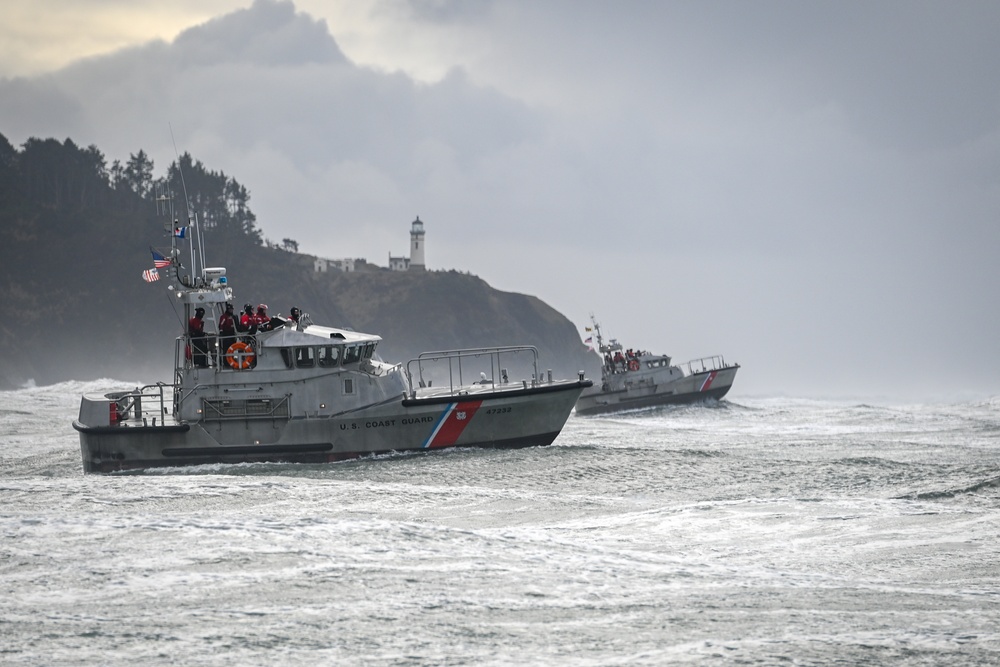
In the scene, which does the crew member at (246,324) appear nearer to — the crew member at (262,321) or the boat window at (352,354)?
the crew member at (262,321)

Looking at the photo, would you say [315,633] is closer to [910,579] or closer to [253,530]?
[253,530]

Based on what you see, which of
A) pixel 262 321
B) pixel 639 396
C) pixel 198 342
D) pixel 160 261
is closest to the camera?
pixel 198 342

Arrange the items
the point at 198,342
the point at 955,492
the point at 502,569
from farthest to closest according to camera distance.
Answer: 1. the point at 198,342
2. the point at 955,492
3. the point at 502,569

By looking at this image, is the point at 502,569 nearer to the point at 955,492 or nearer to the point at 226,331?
the point at 955,492

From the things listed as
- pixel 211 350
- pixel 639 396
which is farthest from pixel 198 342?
pixel 639 396

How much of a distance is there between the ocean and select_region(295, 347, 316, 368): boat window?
9.95 ft

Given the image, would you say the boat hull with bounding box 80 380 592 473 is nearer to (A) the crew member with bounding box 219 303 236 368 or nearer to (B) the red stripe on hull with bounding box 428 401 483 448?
(B) the red stripe on hull with bounding box 428 401 483 448

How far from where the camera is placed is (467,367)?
380 ft

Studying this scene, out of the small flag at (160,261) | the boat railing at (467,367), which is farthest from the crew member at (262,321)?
the boat railing at (467,367)

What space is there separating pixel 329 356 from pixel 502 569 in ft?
41.4

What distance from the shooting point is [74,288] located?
11338cm

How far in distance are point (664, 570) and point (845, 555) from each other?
2.56 metres

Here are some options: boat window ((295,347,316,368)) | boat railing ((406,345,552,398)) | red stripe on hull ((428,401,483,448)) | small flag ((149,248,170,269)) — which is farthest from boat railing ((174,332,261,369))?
red stripe on hull ((428,401,483,448))

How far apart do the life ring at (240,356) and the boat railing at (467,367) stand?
3.41 metres
